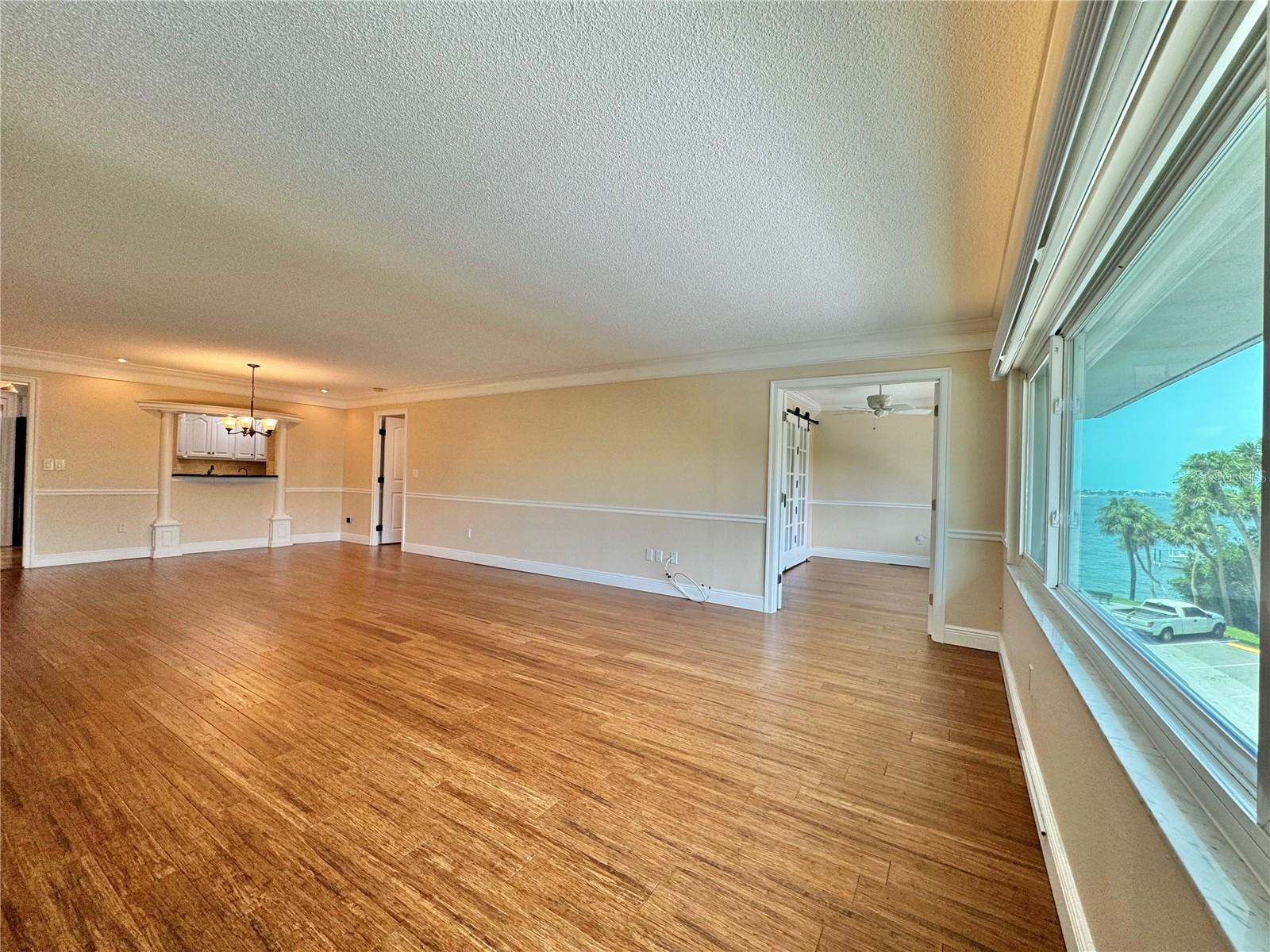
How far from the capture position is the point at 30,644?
124 inches

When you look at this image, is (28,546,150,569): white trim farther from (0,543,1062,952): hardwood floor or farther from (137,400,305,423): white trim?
→ (0,543,1062,952): hardwood floor

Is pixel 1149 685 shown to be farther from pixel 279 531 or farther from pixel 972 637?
pixel 279 531

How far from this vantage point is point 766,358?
4.45 metres

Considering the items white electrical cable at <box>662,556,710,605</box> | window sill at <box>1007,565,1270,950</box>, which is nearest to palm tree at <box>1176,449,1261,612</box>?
window sill at <box>1007,565,1270,950</box>

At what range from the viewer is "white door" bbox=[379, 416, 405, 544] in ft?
25.5

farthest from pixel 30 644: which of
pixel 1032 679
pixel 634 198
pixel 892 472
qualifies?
pixel 892 472

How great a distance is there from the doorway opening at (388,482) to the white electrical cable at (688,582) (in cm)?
462

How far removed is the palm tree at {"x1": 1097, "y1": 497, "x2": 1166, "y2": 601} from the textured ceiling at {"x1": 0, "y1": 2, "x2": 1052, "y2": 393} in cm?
123

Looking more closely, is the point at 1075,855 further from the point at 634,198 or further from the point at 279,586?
the point at 279,586

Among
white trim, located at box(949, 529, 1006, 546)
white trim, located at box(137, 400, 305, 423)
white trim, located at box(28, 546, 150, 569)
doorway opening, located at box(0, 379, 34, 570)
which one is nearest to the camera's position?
white trim, located at box(949, 529, 1006, 546)

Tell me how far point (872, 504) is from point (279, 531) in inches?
345

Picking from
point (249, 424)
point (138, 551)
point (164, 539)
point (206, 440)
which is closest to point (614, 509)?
point (249, 424)

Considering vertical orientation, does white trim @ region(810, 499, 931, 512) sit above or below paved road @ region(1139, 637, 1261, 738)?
above

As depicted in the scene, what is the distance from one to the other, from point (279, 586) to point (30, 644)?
71.0 inches
